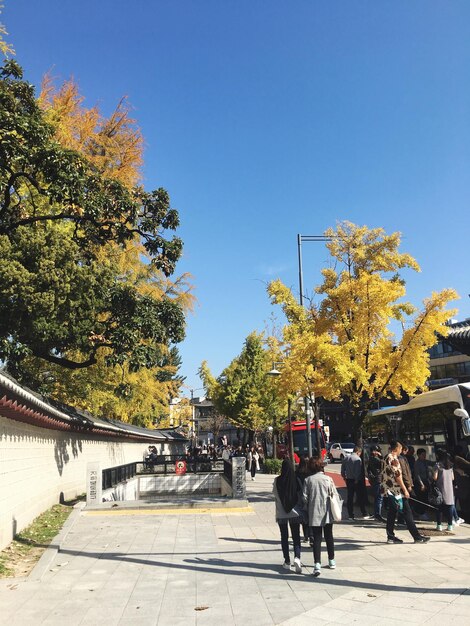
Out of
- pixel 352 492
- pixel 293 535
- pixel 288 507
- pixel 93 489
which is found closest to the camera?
pixel 293 535

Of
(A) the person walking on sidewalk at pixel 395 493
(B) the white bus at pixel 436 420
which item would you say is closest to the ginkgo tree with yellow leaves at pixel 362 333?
(B) the white bus at pixel 436 420

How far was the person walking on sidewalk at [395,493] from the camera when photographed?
935 centimetres

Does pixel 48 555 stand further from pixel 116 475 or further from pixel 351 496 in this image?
pixel 116 475

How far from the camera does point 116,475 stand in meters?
19.7

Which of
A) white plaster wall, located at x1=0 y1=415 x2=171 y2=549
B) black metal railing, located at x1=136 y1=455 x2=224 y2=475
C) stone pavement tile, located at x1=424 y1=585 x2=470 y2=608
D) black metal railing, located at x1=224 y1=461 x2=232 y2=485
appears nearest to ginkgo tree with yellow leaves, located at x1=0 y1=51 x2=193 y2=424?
white plaster wall, located at x1=0 y1=415 x2=171 y2=549

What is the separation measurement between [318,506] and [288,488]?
0.63m

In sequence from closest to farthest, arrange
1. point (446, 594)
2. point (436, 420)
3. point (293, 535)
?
1. point (446, 594)
2. point (293, 535)
3. point (436, 420)

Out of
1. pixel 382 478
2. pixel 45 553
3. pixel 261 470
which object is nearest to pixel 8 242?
pixel 45 553

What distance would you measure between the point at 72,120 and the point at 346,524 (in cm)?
2004

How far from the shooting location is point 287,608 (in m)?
5.89

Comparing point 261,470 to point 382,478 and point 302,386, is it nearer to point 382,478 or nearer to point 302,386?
point 302,386

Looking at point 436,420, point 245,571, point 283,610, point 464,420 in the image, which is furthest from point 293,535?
point 436,420

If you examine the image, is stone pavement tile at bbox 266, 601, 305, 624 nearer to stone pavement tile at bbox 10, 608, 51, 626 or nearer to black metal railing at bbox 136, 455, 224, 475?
stone pavement tile at bbox 10, 608, 51, 626

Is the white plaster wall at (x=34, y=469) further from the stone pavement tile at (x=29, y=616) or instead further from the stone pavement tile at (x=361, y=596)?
the stone pavement tile at (x=361, y=596)
